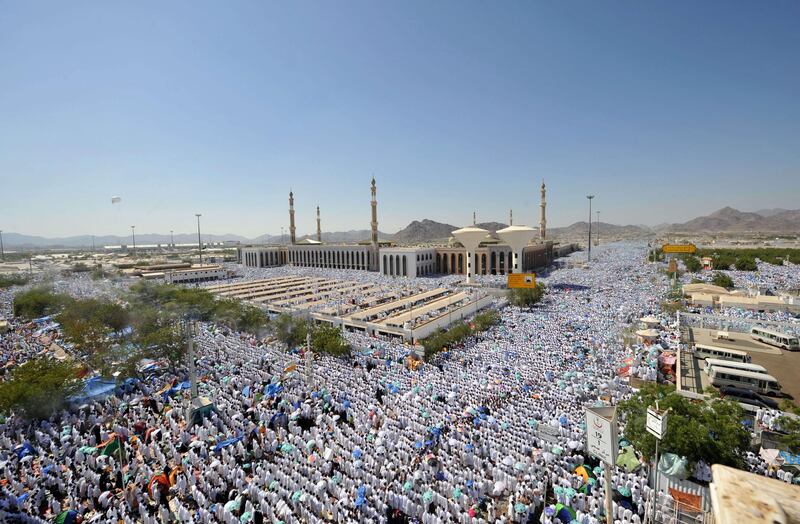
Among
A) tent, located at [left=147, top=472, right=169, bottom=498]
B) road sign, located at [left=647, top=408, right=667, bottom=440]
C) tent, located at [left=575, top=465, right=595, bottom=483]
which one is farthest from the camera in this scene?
tent, located at [left=147, top=472, right=169, bottom=498]

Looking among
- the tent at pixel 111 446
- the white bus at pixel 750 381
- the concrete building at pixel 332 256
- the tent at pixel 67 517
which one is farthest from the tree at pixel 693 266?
the tent at pixel 67 517

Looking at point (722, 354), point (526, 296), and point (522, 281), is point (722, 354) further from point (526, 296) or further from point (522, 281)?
point (522, 281)

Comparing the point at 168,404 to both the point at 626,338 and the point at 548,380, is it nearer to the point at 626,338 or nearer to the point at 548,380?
the point at 548,380

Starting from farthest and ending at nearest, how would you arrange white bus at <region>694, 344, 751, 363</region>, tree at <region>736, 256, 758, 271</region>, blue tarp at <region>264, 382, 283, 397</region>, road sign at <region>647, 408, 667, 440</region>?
tree at <region>736, 256, 758, 271</region> < white bus at <region>694, 344, 751, 363</region> < blue tarp at <region>264, 382, 283, 397</region> < road sign at <region>647, 408, 667, 440</region>

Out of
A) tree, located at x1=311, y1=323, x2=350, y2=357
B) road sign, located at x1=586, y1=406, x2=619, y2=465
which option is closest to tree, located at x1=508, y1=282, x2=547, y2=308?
tree, located at x1=311, y1=323, x2=350, y2=357

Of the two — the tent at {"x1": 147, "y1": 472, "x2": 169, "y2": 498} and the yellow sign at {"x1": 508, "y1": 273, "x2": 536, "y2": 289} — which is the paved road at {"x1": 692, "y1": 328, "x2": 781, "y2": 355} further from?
the tent at {"x1": 147, "y1": 472, "x2": 169, "y2": 498}
